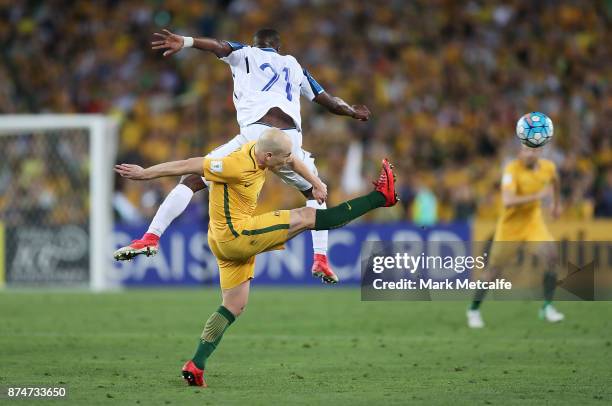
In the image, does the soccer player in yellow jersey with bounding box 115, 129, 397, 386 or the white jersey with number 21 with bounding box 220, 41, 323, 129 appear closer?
the soccer player in yellow jersey with bounding box 115, 129, 397, 386

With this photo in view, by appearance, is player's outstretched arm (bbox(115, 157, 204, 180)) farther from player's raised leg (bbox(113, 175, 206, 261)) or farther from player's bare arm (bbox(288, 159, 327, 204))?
player's raised leg (bbox(113, 175, 206, 261))

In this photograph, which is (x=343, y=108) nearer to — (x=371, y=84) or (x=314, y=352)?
(x=314, y=352)

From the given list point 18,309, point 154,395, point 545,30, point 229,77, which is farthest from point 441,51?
point 154,395

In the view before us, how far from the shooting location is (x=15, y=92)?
86.2 ft

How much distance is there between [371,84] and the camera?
24594 mm

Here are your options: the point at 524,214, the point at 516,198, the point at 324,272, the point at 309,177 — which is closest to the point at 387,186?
the point at 309,177

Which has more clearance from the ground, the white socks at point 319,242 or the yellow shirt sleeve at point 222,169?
the yellow shirt sleeve at point 222,169

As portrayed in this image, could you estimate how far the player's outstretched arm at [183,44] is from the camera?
32.5ft

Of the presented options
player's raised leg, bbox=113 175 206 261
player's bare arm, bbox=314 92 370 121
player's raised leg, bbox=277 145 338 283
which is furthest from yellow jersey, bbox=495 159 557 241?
player's raised leg, bbox=113 175 206 261

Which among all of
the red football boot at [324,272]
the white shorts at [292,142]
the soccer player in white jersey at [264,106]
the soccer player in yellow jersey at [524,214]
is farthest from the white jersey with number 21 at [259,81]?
the soccer player in yellow jersey at [524,214]

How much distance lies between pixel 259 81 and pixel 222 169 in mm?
2387

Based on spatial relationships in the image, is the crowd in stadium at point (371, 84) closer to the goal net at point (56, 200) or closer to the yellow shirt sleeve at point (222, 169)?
the goal net at point (56, 200)

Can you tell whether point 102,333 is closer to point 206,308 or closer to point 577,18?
point 206,308

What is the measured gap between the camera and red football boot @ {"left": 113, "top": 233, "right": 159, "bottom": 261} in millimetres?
9877
